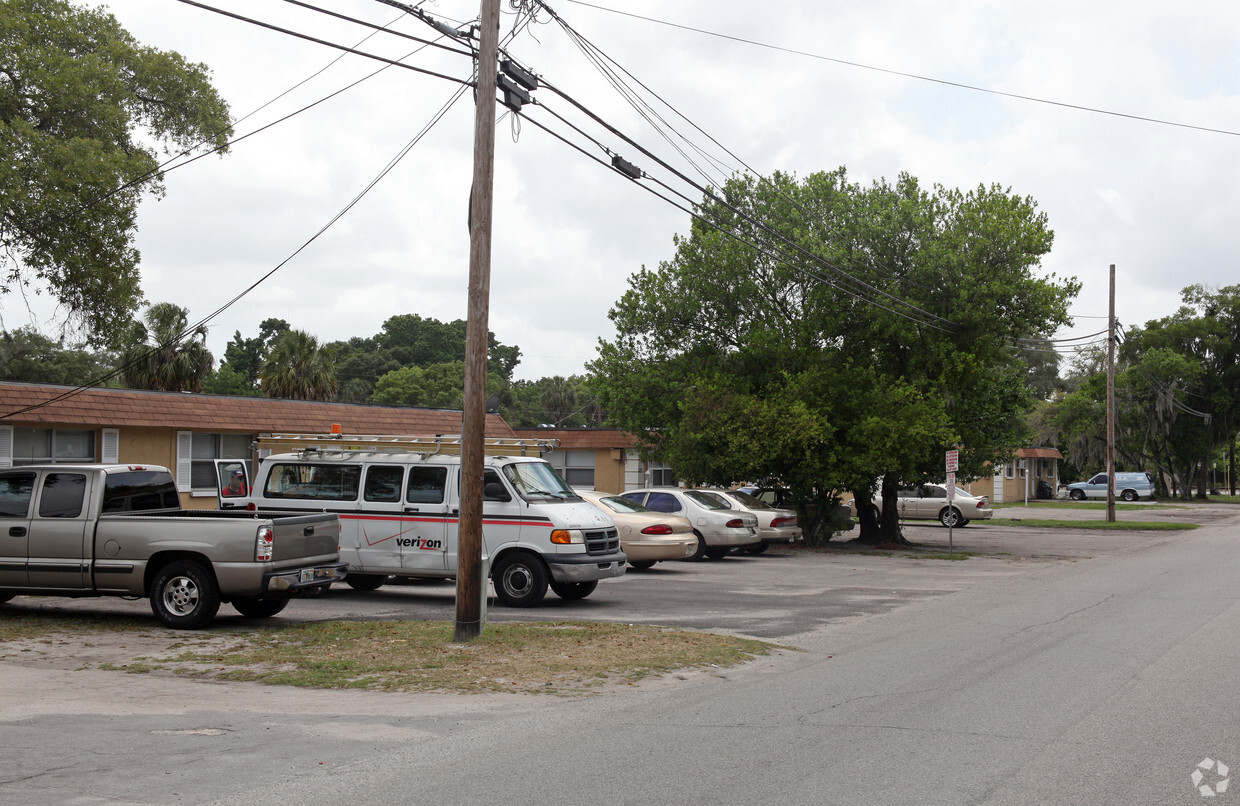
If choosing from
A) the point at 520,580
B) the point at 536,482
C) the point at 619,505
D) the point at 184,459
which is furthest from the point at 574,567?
the point at 184,459

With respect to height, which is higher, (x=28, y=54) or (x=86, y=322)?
(x=28, y=54)

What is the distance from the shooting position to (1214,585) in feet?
56.0

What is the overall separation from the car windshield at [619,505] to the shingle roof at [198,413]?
32.5ft

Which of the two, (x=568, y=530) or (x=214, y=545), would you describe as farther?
(x=568, y=530)

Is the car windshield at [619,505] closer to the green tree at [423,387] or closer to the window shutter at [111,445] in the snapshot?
the window shutter at [111,445]

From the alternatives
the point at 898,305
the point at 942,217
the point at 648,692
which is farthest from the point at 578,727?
the point at 942,217

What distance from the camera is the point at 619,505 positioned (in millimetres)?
20297

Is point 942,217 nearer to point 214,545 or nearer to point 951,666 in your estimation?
point 951,666

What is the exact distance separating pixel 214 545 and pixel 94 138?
10528 mm

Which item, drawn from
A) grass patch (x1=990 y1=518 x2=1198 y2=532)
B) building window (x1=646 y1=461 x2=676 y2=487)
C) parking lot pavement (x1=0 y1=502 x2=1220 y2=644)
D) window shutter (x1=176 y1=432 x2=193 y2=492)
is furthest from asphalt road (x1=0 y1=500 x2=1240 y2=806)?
grass patch (x1=990 y1=518 x2=1198 y2=532)

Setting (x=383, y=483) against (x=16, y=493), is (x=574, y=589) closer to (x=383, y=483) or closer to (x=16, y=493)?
(x=383, y=483)

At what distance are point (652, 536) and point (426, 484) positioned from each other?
5.53 meters

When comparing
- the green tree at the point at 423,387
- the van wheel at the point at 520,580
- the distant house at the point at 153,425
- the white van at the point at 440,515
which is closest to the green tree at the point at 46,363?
the green tree at the point at 423,387

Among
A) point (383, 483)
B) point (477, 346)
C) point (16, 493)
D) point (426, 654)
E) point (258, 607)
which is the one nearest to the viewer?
point (426, 654)
